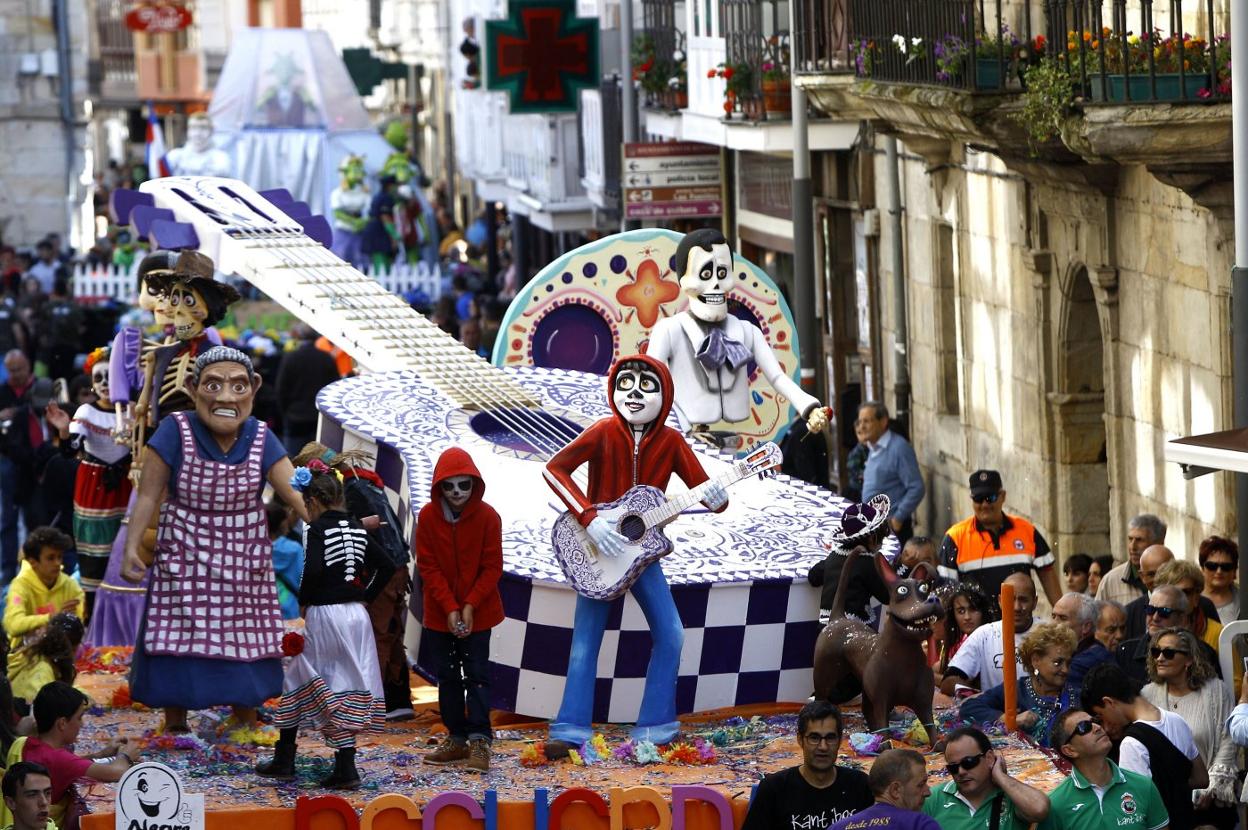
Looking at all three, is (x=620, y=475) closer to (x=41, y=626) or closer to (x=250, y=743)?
(x=250, y=743)

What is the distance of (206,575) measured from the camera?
468 inches

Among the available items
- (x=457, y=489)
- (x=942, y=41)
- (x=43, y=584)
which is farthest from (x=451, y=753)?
(x=942, y=41)

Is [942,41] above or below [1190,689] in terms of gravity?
above

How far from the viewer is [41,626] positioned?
1363 cm

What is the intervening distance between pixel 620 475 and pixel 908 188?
1163 centimetres

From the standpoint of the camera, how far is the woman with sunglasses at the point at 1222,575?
12.7 meters

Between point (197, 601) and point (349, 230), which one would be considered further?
point (349, 230)

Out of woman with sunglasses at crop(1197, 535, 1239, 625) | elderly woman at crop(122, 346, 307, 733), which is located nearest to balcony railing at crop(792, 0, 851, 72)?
woman with sunglasses at crop(1197, 535, 1239, 625)

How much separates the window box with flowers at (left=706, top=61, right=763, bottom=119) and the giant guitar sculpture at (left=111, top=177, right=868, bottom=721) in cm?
772

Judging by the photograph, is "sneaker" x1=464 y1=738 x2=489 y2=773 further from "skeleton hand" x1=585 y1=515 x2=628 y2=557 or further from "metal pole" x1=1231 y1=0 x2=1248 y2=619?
"metal pole" x1=1231 y1=0 x2=1248 y2=619

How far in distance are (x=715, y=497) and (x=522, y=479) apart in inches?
81.4

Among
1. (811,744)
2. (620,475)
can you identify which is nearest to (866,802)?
(811,744)

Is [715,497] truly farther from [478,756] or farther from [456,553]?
[478,756]

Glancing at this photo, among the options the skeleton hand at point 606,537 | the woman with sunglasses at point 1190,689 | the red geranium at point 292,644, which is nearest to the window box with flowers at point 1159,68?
the woman with sunglasses at point 1190,689
